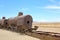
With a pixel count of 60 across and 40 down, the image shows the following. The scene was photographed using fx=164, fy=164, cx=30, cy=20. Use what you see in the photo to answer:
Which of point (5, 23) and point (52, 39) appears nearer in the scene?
point (52, 39)

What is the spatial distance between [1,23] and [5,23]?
2074 mm

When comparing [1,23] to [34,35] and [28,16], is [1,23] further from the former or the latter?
[34,35]

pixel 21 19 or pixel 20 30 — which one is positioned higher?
pixel 21 19

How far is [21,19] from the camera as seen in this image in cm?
2227

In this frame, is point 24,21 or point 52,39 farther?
point 24,21

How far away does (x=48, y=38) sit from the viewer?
1255 centimetres

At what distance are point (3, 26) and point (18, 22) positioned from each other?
12.1m

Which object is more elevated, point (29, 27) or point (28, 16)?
point (28, 16)

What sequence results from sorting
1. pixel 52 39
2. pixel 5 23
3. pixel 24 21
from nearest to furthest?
pixel 52 39
pixel 24 21
pixel 5 23

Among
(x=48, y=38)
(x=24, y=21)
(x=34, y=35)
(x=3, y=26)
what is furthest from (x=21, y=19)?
(x=3, y=26)

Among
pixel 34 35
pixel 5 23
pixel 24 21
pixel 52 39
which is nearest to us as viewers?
pixel 52 39

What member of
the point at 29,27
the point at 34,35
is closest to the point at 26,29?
the point at 29,27

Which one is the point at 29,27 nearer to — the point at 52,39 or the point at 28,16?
the point at 28,16

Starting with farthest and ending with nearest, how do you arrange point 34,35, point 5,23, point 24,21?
point 5,23 < point 24,21 < point 34,35
